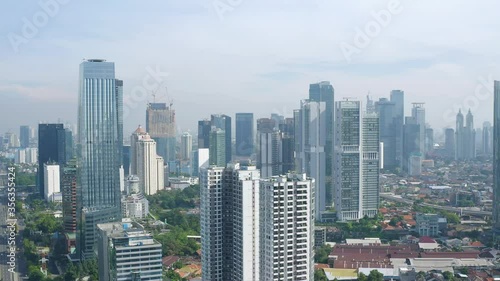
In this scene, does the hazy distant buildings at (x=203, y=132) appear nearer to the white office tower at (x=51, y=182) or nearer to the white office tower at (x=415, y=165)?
the white office tower at (x=51, y=182)

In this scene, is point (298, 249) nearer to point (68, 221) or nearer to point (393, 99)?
point (68, 221)

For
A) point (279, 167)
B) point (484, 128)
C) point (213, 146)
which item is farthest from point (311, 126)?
point (484, 128)

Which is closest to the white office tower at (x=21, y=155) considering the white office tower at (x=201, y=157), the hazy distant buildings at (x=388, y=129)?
the white office tower at (x=201, y=157)

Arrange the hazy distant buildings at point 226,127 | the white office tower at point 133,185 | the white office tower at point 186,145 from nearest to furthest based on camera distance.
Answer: the white office tower at point 133,185
the hazy distant buildings at point 226,127
the white office tower at point 186,145

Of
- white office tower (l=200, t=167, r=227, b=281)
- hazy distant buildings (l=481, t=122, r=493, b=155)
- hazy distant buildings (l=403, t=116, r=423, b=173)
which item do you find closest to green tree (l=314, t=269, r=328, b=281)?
white office tower (l=200, t=167, r=227, b=281)

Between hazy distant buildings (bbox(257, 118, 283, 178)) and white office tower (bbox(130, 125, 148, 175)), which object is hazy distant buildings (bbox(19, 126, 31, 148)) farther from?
hazy distant buildings (bbox(257, 118, 283, 178))

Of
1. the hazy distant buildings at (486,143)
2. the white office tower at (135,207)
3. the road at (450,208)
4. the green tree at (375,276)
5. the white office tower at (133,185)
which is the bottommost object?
the green tree at (375,276)

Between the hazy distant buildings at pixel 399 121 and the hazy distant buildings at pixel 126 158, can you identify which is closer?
the hazy distant buildings at pixel 126 158
